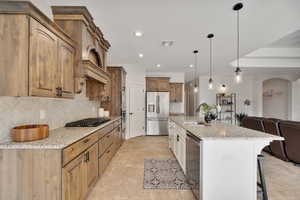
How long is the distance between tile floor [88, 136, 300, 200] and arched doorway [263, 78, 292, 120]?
636cm

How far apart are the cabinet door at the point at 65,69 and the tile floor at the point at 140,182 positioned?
156 cm

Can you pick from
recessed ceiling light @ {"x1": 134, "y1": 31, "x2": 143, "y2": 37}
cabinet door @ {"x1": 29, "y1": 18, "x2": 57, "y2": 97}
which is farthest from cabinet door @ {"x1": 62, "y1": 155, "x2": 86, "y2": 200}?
recessed ceiling light @ {"x1": 134, "y1": 31, "x2": 143, "y2": 37}

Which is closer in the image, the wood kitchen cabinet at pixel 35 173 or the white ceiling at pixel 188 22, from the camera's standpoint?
the wood kitchen cabinet at pixel 35 173

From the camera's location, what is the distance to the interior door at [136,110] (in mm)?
5992

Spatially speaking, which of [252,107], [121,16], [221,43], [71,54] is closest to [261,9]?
[221,43]

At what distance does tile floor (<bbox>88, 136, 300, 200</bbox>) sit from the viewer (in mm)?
2225

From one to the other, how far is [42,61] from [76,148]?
1035 mm

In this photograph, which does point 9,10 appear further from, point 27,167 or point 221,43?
point 221,43

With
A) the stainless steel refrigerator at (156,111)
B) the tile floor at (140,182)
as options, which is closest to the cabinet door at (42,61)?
the tile floor at (140,182)

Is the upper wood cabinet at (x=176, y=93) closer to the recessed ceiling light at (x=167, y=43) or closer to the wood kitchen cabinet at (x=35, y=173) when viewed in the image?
the recessed ceiling light at (x=167, y=43)

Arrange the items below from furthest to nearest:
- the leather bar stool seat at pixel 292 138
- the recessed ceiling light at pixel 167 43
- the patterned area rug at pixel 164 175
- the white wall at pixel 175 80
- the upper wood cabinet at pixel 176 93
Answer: the white wall at pixel 175 80
the upper wood cabinet at pixel 176 93
the recessed ceiling light at pixel 167 43
the leather bar stool seat at pixel 292 138
the patterned area rug at pixel 164 175

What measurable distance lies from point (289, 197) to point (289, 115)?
778cm

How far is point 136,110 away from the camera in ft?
20.0

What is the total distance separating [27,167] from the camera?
1.49m
